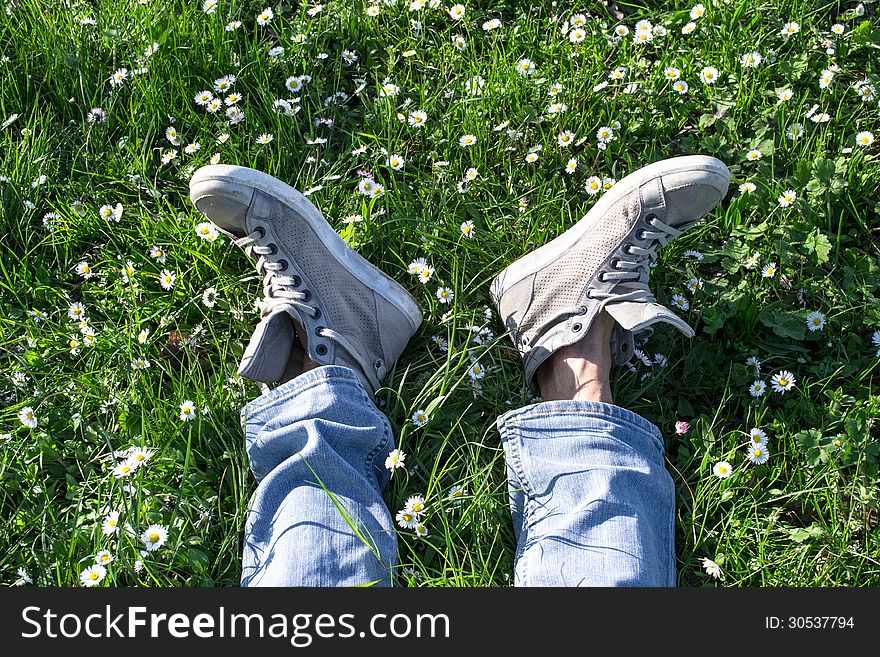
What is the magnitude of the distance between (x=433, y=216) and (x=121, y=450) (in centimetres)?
124

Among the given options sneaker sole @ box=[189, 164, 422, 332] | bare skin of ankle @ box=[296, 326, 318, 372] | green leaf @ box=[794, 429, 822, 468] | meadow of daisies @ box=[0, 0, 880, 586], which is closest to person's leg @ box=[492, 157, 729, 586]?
meadow of daisies @ box=[0, 0, 880, 586]

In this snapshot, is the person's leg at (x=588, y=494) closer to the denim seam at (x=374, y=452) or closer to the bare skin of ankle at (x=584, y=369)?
the bare skin of ankle at (x=584, y=369)

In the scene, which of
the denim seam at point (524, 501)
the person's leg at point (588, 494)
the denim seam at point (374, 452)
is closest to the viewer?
the person's leg at point (588, 494)

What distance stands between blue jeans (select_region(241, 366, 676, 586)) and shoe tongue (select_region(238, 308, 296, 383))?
12cm

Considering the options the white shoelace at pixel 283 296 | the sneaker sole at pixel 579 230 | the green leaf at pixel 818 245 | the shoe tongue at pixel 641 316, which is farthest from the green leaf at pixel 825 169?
the white shoelace at pixel 283 296

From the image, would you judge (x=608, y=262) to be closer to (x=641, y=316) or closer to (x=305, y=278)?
(x=641, y=316)

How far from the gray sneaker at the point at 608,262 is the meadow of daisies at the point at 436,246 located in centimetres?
13

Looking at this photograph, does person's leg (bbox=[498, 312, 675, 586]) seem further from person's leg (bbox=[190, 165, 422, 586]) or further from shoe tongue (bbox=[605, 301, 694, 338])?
person's leg (bbox=[190, 165, 422, 586])

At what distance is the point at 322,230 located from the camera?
242 centimetres

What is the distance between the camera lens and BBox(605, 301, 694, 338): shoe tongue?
Answer: 2.22 metres

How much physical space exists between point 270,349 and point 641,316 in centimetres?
110

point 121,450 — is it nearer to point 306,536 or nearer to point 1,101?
point 306,536

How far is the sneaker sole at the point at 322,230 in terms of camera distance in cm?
234

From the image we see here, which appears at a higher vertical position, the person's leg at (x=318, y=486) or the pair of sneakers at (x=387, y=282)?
the pair of sneakers at (x=387, y=282)
